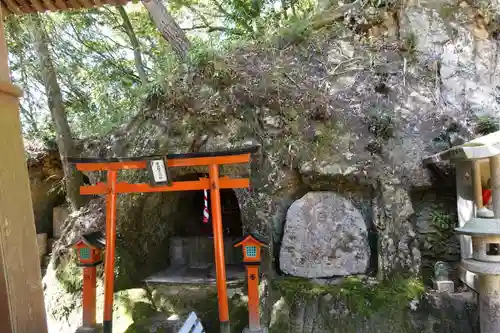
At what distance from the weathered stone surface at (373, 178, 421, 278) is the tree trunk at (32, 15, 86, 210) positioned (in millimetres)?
6298

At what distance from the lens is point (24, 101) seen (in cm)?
1093

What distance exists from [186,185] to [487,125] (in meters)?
5.44

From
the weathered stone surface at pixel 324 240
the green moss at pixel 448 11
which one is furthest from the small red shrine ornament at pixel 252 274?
the green moss at pixel 448 11

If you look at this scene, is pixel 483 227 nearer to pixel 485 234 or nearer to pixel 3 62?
pixel 485 234

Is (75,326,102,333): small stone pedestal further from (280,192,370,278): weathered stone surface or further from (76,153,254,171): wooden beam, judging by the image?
(280,192,370,278): weathered stone surface

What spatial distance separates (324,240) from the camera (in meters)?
6.43

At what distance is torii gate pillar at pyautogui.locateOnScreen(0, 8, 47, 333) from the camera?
184cm

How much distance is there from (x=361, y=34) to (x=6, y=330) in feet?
26.4

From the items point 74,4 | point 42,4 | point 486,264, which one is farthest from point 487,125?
point 42,4

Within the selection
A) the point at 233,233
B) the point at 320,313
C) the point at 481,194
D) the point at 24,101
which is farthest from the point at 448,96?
the point at 24,101

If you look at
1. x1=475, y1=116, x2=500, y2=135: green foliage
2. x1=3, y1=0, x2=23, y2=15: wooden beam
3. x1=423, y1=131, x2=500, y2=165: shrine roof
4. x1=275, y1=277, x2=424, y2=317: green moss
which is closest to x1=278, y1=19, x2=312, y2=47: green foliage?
x1=475, y1=116, x2=500, y2=135: green foliage

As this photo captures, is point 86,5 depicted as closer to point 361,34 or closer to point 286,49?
point 286,49

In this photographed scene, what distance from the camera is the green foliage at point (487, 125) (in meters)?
6.57

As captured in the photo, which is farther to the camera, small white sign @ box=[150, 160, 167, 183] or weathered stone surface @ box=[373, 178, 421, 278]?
weathered stone surface @ box=[373, 178, 421, 278]
